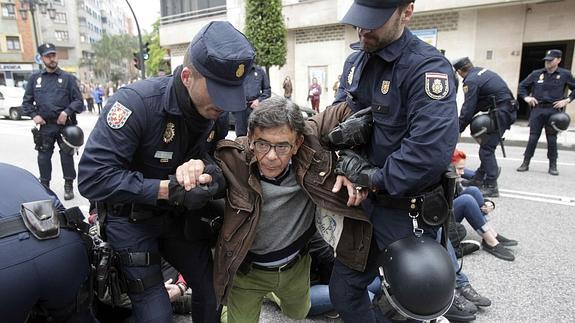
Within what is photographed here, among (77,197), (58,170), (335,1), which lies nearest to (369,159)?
(77,197)

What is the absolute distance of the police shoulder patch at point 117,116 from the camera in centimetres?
180

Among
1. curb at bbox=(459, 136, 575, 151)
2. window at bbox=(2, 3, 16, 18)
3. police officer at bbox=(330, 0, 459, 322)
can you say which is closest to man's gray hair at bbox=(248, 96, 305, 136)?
police officer at bbox=(330, 0, 459, 322)

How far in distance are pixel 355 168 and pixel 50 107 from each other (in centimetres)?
493

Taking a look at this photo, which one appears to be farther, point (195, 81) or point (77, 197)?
point (77, 197)

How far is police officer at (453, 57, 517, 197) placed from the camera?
17.4 ft

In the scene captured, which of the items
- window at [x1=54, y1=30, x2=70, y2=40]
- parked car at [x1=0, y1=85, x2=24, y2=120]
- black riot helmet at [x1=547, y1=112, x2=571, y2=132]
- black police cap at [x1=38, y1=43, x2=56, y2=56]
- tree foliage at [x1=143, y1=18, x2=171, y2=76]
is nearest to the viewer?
black police cap at [x1=38, y1=43, x2=56, y2=56]

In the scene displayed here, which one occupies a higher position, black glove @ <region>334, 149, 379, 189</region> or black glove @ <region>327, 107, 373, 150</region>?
black glove @ <region>327, 107, 373, 150</region>

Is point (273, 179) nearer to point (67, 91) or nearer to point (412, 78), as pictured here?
point (412, 78)

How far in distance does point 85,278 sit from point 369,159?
1.41 meters

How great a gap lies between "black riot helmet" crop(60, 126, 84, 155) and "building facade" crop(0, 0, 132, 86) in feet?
68.2

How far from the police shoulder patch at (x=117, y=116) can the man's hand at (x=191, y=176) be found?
1.12ft

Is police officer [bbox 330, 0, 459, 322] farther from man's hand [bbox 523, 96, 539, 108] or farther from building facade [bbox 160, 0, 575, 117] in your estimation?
building facade [bbox 160, 0, 575, 117]

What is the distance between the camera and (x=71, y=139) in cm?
529

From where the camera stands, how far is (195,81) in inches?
70.4
